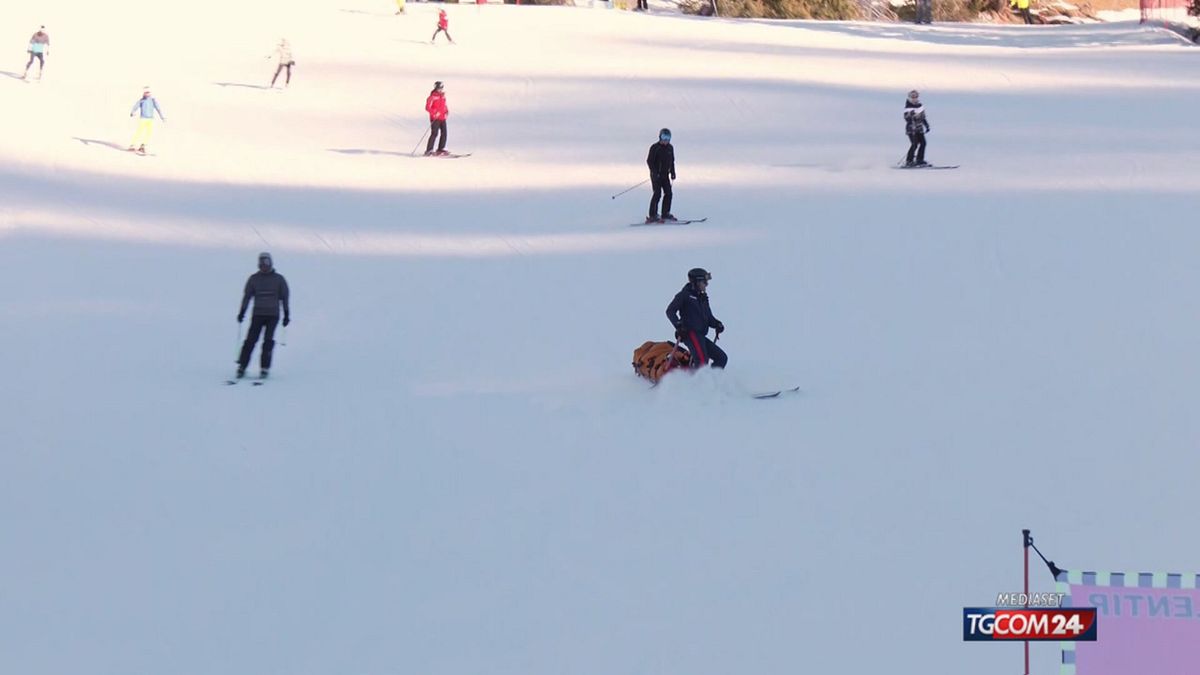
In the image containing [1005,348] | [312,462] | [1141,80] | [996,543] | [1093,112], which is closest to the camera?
[996,543]

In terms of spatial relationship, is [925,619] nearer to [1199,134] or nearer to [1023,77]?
[1199,134]

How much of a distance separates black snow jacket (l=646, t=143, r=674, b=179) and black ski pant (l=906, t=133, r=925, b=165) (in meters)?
4.95

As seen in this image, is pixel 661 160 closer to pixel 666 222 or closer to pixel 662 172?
pixel 662 172

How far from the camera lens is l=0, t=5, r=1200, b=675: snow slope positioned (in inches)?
386

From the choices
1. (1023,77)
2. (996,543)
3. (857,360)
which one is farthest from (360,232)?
(1023,77)

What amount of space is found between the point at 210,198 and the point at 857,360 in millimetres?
13525

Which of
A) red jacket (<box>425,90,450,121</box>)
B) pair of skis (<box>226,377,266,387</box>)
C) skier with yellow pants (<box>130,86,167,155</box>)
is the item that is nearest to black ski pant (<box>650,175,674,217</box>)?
red jacket (<box>425,90,450,121</box>)

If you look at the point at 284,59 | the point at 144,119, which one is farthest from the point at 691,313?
the point at 284,59

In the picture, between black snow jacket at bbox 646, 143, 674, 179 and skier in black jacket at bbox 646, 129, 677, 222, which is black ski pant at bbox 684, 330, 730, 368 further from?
black snow jacket at bbox 646, 143, 674, 179

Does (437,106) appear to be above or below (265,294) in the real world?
above

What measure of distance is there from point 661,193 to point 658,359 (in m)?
9.10

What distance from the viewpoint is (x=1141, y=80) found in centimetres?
3403

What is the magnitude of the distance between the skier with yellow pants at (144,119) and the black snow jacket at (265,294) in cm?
1374

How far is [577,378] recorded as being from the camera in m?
15.7
